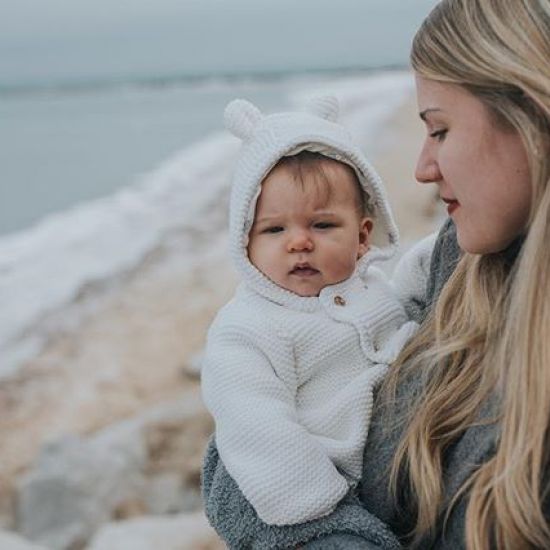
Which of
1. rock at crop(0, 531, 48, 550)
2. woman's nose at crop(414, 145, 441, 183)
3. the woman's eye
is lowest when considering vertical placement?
rock at crop(0, 531, 48, 550)

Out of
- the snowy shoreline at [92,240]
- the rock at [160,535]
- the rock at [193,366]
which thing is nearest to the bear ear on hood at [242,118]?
the rock at [160,535]

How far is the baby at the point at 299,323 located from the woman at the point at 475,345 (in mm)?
69

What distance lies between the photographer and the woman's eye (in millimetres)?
2010

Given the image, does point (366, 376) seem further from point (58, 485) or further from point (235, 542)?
point (58, 485)

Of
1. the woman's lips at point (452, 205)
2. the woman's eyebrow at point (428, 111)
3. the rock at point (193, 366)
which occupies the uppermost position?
the woman's eyebrow at point (428, 111)

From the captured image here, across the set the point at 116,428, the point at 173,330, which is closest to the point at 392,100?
the point at 173,330

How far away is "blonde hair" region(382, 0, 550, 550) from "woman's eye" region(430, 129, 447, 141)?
0.09 meters

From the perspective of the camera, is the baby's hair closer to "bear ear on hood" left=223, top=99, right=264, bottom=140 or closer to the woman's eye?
"bear ear on hood" left=223, top=99, right=264, bottom=140

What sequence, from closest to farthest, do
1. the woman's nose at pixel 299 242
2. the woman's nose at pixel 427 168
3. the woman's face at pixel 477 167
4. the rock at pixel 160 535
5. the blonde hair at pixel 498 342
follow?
the blonde hair at pixel 498 342 < the woman's face at pixel 477 167 < the woman's nose at pixel 427 168 < the woman's nose at pixel 299 242 < the rock at pixel 160 535

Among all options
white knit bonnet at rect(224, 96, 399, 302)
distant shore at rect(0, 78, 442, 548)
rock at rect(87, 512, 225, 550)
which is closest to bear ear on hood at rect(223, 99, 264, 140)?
white knit bonnet at rect(224, 96, 399, 302)

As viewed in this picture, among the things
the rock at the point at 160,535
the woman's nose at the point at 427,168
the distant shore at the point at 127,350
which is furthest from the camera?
the distant shore at the point at 127,350

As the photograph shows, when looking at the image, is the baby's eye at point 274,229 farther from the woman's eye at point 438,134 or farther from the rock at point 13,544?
the rock at point 13,544

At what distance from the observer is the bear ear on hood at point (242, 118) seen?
2426mm

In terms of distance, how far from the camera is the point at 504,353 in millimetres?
1925
